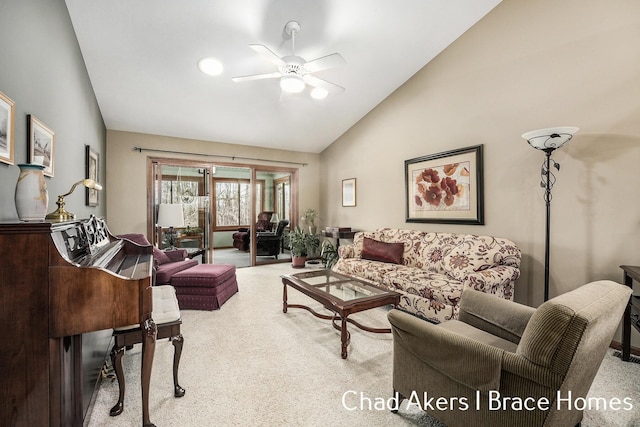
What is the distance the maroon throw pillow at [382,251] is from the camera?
3.76 metres

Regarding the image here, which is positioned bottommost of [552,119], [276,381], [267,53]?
[276,381]

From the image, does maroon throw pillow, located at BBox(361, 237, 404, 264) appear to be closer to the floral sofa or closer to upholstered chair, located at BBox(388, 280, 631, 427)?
the floral sofa

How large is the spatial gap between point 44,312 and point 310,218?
5.15 meters

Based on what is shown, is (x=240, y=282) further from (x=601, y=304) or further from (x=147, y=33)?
(x=601, y=304)

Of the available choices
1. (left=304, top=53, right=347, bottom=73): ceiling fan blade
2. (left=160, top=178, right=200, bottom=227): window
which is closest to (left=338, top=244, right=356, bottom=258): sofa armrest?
(left=304, top=53, right=347, bottom=73): ceiling fan blade

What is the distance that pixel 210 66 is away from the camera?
3.33m

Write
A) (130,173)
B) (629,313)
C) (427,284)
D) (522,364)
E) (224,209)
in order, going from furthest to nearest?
(224,209), (130,173), (427,284), (629,313), (522,364)

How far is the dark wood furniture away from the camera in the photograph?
1.93 meters

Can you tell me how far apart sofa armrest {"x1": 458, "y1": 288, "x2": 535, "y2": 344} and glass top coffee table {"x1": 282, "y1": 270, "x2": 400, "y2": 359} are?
0.73 meters

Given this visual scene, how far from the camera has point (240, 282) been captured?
4.48 meters

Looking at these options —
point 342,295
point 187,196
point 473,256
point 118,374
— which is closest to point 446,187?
point 473,256

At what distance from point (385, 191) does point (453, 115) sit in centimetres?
152

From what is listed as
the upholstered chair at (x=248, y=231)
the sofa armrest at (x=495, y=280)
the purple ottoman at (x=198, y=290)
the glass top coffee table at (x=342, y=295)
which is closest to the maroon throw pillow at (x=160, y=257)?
the purple ottoman at (x=198, y=290)

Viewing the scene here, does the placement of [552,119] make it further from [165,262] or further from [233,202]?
[233,202]
